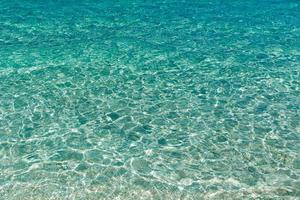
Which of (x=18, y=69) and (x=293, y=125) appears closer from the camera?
(x=293, y=125)

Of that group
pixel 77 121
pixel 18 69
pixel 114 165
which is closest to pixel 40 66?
pixel 18 69

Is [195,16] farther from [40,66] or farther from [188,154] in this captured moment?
[188,154]

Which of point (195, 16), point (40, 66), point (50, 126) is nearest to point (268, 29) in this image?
point (195, 16)

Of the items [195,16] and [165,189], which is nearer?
[165,189]

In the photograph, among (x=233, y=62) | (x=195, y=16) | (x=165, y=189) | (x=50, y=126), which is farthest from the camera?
(x=195, y=16)

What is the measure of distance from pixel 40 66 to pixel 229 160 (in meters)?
11.3

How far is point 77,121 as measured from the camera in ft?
50.4

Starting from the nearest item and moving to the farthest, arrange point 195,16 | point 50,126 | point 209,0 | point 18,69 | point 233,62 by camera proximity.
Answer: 1. point 50,126
2. point 18,69
3. point 233,62
4. point 195,16
5. point 209,0

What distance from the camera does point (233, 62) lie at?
69.8 feet

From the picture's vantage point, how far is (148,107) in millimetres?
16562

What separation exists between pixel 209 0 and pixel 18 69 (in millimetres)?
19229

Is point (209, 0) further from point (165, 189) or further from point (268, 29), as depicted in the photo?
point (165, 189)

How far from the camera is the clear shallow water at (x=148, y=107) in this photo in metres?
12.2

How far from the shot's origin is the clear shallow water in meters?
12.2
